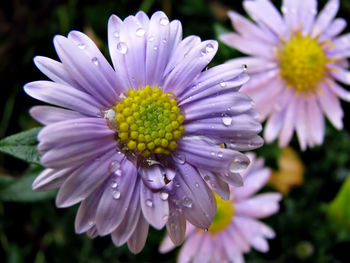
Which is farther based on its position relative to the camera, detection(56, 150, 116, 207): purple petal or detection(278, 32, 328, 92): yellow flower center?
detection(278, 32, 328, 92): yellow flower center

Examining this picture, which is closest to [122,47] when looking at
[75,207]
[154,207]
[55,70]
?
[55,70]

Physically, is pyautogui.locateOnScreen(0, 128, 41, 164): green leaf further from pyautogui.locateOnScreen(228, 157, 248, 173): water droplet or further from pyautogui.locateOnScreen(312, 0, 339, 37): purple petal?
pyautogui.locateOnScreen(312, 0, 339, 37): purple petal

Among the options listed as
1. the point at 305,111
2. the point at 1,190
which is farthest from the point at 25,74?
the point at 305,111

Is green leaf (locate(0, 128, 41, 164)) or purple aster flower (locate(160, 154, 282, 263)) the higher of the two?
green leaf (locate(0, 128, 41, 164))

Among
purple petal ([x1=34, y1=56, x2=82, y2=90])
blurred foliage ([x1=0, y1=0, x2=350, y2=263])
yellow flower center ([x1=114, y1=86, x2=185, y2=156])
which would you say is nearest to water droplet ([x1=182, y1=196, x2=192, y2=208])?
yellow flower center ([x1=114, y1=86, x2=185, y2=156])

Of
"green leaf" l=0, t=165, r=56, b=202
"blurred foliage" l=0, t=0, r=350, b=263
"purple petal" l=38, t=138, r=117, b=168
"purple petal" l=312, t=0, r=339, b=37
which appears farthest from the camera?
"blurred foliage" l=0, t=0, r=350, b=263

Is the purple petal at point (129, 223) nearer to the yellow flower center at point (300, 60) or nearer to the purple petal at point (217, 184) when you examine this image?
the purple petal at point (217, 184)

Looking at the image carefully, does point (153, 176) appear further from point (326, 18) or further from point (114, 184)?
point (326, 18)

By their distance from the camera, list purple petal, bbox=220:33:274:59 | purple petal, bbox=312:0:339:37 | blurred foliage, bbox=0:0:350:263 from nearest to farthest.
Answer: purple petal, bbox=220:33:274:59 < purple petal, bbox=312:0:339:37 < blurred foliage, bbox=0:0:350:263
